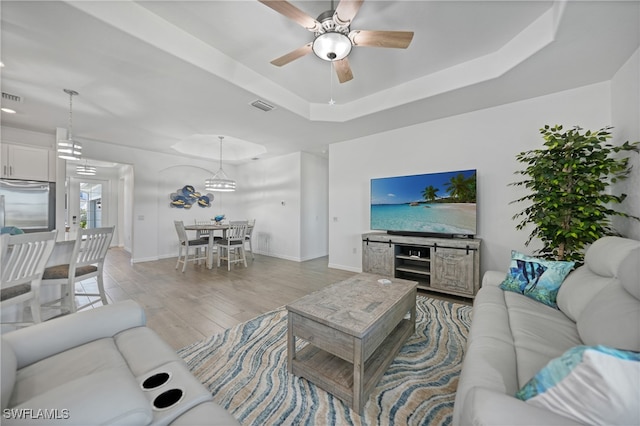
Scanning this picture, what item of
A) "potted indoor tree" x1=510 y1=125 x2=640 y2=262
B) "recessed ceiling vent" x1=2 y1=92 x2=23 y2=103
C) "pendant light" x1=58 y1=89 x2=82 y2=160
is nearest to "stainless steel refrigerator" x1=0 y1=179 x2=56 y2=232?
"recessed ceiling vent" x1=2 y1=92 x2=23 y2=103

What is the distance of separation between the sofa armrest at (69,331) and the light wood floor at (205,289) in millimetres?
831

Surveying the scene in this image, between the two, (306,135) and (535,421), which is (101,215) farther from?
(535,421)

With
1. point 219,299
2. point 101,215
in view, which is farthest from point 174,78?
point 101,215

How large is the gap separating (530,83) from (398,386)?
135 inches

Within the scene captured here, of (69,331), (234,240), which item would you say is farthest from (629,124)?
(234,240)

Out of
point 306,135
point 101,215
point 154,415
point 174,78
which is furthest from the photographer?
point 101,215

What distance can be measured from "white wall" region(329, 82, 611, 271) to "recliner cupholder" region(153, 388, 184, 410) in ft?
12.5

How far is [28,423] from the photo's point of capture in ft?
2.03

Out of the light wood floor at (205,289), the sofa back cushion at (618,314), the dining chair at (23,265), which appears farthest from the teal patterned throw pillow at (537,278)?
the dining chair at (23,265)

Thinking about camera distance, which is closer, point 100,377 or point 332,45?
point 100,377

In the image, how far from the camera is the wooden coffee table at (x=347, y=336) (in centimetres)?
143

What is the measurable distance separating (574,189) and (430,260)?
1.66 metres

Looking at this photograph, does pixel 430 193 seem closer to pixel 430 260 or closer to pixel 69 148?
pixel 430 260

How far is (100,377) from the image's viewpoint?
0.78m
